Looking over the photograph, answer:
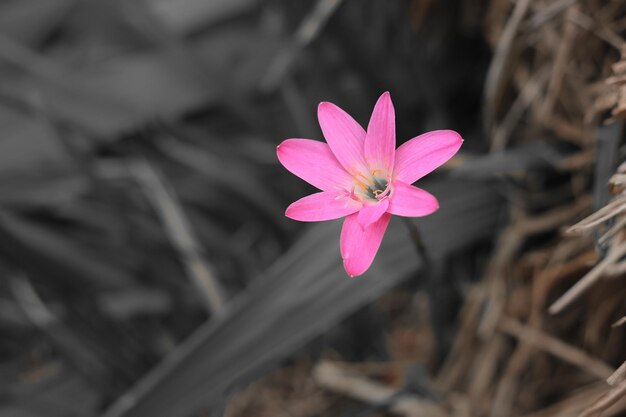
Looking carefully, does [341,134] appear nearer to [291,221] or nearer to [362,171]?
[362,171]

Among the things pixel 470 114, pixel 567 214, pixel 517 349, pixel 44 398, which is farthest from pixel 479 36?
pixel 44 398

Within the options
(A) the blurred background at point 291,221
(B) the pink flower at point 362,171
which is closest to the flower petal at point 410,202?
(B) the pink flower at point 362,171

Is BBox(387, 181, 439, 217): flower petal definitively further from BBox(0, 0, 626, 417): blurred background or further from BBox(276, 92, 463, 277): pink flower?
BBox(0, 0, 626, 417): blurred background

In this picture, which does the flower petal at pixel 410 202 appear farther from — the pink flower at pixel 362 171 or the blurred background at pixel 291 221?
the blurred background at pixel 291 221

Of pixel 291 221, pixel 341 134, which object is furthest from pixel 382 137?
pixel 291 221

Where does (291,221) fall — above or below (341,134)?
above

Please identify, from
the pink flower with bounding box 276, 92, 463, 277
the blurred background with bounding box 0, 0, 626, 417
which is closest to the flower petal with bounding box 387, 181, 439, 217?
the pink flower with bounding box 276, 92, 463, 277

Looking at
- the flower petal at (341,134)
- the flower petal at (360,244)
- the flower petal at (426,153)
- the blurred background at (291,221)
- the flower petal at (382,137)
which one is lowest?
the flower petal at (360,244)
